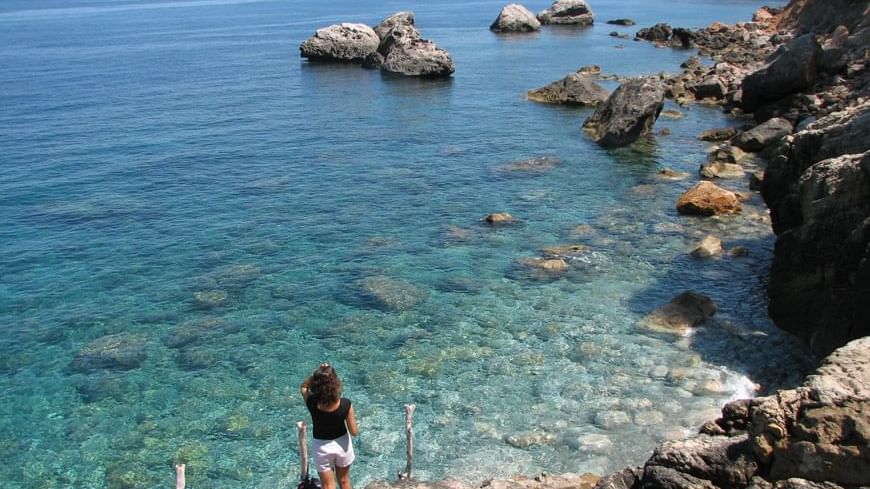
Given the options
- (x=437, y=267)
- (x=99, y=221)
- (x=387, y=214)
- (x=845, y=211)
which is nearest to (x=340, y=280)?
(x=437, y=267)

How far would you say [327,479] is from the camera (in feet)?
47.1

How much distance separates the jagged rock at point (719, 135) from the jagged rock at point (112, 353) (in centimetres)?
4138

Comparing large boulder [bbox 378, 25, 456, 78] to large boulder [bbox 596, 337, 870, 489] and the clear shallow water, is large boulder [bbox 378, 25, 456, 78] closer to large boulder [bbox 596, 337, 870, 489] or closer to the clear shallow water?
the clear shallow water

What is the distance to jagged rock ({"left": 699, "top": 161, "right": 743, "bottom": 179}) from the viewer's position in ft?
140

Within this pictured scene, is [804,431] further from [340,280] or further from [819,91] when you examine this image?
[819,91]

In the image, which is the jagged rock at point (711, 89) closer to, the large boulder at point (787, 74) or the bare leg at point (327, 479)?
the large boulder at point (787, 74)

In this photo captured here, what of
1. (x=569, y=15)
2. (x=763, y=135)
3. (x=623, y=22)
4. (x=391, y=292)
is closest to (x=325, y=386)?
(x=391, y=292)

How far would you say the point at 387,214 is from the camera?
128 ft

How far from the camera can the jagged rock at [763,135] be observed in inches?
1844

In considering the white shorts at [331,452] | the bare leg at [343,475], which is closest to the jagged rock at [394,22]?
the bare leg at [343,475]

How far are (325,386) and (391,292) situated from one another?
1582cm

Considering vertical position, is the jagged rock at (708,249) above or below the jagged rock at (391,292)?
above

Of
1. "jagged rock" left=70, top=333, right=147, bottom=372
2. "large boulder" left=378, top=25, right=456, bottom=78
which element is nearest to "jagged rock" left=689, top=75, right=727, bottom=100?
"large boulder" left=378, top=25, right=456, bottom=78

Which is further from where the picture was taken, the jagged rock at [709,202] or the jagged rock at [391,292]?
the jagged rock at [709,202]
